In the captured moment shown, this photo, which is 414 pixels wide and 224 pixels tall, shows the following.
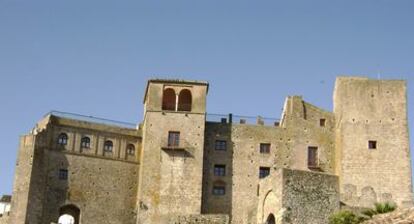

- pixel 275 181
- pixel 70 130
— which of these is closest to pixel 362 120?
pixel 275 181

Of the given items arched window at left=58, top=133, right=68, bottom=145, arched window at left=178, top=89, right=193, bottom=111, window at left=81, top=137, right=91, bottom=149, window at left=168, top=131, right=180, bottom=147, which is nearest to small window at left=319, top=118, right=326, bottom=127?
arched window at left=178, top=89, right=193, bottom=111

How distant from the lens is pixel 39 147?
50.0m

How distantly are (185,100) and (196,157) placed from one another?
522 cm

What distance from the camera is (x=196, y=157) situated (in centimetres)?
5150

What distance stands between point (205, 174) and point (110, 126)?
24.9 ft

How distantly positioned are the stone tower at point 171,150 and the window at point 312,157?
7869 millimetres

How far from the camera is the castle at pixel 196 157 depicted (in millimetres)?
49875

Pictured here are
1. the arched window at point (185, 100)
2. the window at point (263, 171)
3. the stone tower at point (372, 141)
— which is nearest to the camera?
the stone tower at point (372, 141)

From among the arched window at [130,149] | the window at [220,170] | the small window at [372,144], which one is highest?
the small window at [372,144]

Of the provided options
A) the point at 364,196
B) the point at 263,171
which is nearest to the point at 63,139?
the point at 263,171

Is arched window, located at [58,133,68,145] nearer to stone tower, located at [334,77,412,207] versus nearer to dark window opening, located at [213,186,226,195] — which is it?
dark window opening, located at [213,186,226,195]

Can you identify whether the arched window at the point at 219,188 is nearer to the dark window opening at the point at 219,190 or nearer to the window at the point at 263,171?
the dark window opening at the point at 219,190

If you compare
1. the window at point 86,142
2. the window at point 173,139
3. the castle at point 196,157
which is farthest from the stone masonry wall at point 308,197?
the window at point 86,142

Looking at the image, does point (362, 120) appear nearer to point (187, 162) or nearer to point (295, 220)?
point (187, 162)
